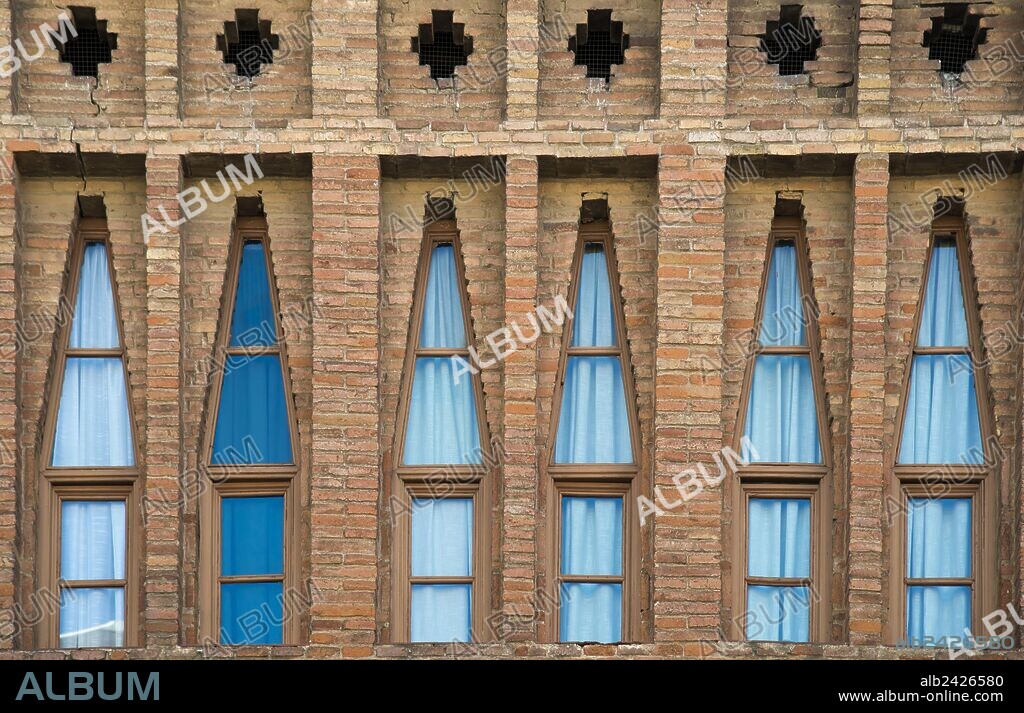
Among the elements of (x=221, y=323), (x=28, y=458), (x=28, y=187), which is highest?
(x=28, y=187)

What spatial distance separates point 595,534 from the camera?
1617cm

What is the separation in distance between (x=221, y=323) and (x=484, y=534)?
7.98 ft

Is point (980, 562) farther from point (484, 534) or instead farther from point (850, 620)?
point (484, 534)

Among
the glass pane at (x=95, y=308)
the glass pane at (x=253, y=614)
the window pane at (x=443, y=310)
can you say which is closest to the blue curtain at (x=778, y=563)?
the window pane at (x=443, y=310)

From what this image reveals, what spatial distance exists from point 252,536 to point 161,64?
137 inches

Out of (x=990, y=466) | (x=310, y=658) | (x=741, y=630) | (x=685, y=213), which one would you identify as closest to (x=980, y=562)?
(x=990, y=466)

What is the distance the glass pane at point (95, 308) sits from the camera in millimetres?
16422

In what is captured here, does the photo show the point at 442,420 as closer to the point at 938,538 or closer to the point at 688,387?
the point at 688,387

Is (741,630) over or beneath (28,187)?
beneath

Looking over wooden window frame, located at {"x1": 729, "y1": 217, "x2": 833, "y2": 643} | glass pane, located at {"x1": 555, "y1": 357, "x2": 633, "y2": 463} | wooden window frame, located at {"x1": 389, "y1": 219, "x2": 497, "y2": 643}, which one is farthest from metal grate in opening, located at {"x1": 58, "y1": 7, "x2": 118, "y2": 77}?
wooden window frame, located at {"x1": 729, "y1": 217, "x2": 833, "y2": 643}

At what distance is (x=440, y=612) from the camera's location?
16094mm

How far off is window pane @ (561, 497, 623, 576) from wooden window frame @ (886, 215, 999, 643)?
1.95 meters

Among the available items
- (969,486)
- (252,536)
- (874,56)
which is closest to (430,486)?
(252,536)

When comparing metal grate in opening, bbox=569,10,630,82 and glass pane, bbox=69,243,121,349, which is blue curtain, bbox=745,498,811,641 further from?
glass pane, bbox=69,243,121,349
